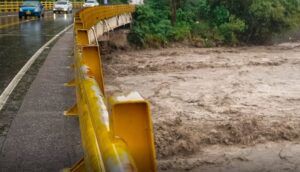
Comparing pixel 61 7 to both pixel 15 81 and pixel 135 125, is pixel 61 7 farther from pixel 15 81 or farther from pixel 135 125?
pixel 135 125

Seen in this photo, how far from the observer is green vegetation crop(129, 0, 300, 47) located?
2967 cm

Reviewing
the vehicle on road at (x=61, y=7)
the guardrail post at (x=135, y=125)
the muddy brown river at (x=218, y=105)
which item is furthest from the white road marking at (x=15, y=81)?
the vehicle on road at (x=61, y=7)

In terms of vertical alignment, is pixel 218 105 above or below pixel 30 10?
below

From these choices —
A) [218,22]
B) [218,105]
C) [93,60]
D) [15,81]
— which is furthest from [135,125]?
[218,22]

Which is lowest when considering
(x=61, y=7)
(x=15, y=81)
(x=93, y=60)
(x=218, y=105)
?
(x=218, y=105)

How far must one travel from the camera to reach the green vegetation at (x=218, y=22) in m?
29.7

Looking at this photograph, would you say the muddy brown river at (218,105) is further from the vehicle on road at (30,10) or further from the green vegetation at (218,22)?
the vehicle on road at (30,10)

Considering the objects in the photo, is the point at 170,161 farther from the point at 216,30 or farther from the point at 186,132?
the point at 216,30

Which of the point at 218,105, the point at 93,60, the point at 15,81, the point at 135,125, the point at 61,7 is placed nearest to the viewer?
the point at 135,125

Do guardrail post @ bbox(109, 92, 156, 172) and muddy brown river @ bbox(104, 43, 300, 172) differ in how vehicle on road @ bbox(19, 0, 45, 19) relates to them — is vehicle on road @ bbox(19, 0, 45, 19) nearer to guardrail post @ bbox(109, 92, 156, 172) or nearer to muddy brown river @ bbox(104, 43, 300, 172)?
muddy brown river @ bbox(104, 43, 300, 172)

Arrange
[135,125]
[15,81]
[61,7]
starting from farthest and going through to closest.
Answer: [61,7]
[15,81]
[135,125]

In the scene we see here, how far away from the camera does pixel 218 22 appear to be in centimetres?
3284

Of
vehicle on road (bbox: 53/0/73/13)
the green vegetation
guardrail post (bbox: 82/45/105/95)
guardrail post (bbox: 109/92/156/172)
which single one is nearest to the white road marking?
guardrail post (bbox: 82/45/105/95)

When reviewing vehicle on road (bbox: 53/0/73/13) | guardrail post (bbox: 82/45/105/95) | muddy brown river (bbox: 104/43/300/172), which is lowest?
muddy brown river (bbox: 104/43/300/172)
